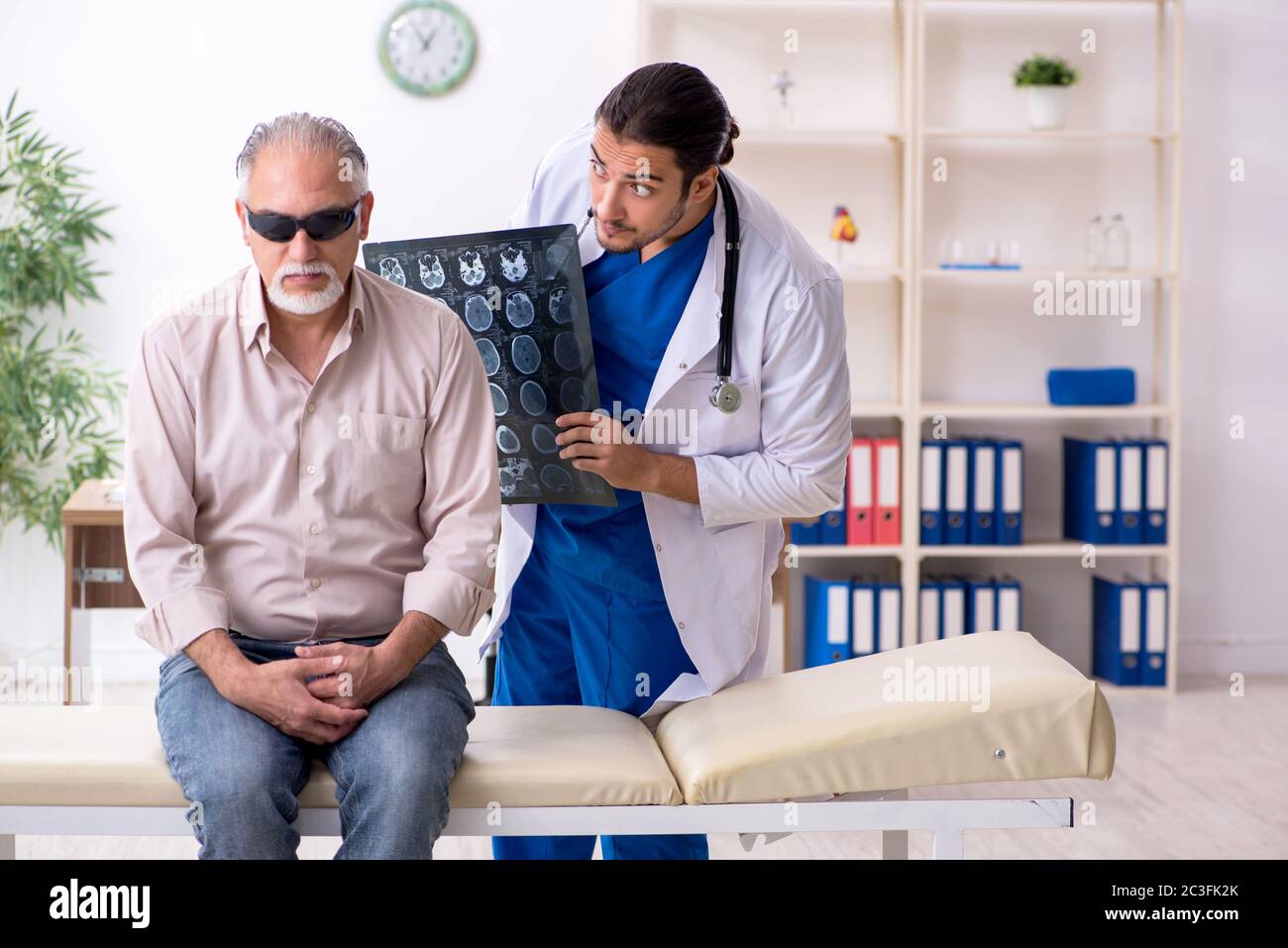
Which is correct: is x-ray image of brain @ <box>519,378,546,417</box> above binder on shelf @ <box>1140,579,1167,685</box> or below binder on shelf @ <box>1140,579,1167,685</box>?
above

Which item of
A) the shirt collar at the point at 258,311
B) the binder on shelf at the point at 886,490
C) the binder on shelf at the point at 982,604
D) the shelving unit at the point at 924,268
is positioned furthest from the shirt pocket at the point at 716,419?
the binder on shelf at the point at 982,604

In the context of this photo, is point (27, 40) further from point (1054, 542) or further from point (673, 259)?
point (1054, 542)

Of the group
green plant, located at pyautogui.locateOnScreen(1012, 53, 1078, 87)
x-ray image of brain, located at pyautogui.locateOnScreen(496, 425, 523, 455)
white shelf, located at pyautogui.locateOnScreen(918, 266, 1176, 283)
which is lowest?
x-ray image of brain, located at pyautogui.locateOnScreen(496, 425, 523, 455)

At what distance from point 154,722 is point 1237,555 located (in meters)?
3.63

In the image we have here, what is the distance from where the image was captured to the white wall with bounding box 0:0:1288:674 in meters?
3.93

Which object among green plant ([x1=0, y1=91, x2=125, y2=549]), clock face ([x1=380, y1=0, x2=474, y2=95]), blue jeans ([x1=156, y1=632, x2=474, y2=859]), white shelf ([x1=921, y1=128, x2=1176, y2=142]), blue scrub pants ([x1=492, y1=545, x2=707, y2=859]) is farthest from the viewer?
clock face ([x1=380, y1=0, x2=474, y2=95])

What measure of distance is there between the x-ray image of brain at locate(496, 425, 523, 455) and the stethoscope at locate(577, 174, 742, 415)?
0.30m

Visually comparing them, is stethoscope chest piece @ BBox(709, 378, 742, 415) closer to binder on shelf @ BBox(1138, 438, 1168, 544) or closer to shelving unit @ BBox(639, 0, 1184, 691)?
shelving unit @ BBox(639, 0, 1184, 691)

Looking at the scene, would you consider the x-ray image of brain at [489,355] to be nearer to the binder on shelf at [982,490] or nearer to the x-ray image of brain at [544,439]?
the x-ray image of brain at [544,439]

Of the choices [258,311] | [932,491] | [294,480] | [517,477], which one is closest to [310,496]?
[294,480]

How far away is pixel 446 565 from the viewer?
5.50 feet

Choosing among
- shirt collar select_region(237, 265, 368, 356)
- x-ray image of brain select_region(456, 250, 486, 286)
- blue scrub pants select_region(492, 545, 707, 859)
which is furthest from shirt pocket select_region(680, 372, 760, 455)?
shirt collar select_region(237, 265, 368, 356)

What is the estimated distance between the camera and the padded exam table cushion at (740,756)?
155 cm
